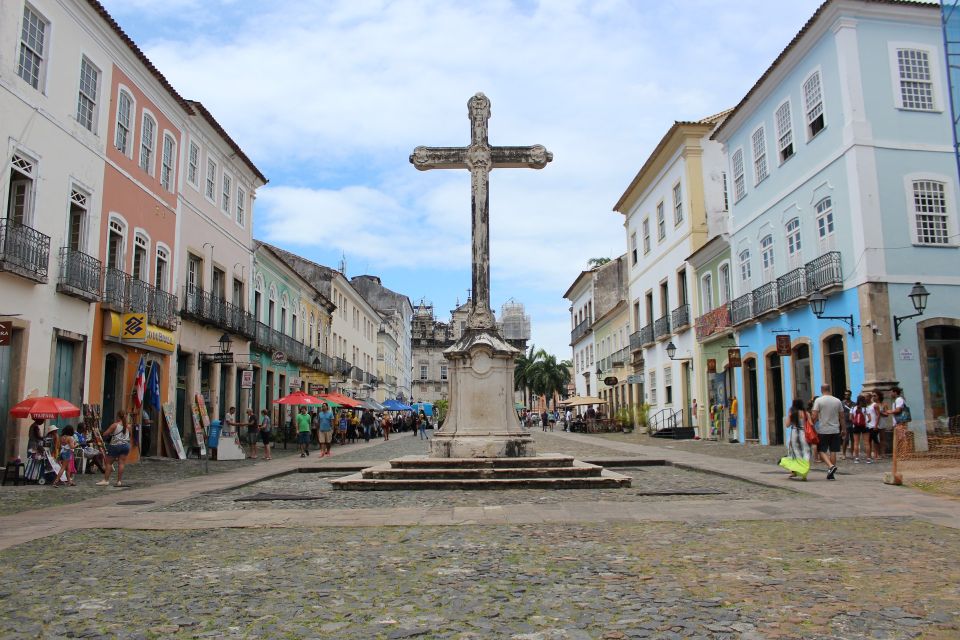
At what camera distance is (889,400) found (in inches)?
628

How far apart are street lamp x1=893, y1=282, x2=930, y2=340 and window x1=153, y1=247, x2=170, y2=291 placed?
18014 mm

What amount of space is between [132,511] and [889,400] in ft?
46.8

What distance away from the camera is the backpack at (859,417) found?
15.4 metres

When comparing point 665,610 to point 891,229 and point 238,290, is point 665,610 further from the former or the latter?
point 238,290

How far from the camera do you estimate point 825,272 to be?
58.6 feet

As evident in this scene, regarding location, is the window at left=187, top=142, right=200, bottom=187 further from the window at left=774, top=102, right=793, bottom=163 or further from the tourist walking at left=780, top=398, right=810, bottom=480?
the tourist walking at left=780, top=398, right=810, bottom=480

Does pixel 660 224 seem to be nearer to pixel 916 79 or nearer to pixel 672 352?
pixel 672 352

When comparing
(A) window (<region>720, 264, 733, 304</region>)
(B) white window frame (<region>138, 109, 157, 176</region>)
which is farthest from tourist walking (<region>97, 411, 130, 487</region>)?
(A) window (<region>720, 264, 733, 304</region>)

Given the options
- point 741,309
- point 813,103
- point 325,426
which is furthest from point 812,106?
point 325,426

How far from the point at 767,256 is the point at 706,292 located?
18.8ft

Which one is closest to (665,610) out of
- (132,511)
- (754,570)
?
(754,570)

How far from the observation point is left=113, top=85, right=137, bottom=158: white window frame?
60.0 feet

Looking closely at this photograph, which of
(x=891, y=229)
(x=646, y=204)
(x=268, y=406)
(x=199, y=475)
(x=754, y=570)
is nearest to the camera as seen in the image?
(x=754, y=570)

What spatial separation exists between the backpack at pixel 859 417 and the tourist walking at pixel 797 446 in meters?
3.88
